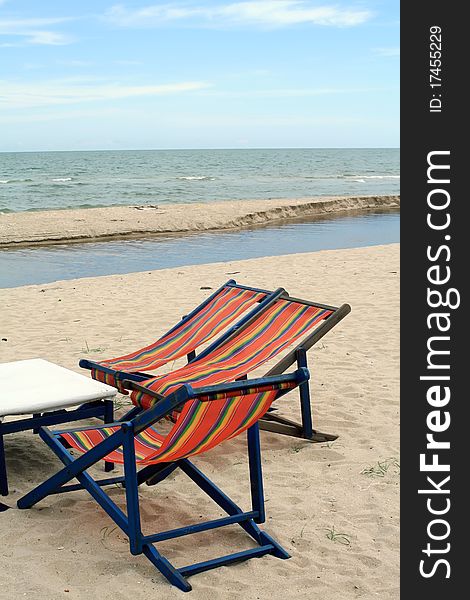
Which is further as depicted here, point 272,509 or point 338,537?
point 272,509

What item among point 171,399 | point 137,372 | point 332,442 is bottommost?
point 332,442

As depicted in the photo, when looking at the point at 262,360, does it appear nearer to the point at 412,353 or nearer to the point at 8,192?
the point at 412,353

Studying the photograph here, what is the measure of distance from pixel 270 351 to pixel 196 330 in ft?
2.15

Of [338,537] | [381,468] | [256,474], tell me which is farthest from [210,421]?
[381,468]

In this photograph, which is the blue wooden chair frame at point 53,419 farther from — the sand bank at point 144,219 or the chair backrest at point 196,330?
the sand bank at point 144,219

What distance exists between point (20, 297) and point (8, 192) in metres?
24.7

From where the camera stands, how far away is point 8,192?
31844 mm

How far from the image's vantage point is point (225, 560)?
290cm

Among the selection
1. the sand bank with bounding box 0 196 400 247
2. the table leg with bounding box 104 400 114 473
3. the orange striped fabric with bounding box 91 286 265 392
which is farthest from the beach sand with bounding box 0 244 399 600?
the sand bank with bounding box 0 196 400 247

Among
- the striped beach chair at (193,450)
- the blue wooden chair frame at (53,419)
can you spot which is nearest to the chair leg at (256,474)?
the striped beach chair at (193,450)

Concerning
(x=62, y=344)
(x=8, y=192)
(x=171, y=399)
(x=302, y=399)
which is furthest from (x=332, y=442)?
(x=8, y=192)

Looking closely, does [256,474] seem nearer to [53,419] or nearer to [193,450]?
[193,450]

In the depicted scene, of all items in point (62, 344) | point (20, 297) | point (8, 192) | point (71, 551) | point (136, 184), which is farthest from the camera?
point (136, 184)

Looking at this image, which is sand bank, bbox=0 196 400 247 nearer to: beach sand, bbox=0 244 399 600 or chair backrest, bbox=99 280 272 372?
beach sand, bbox=0 244 399 600
